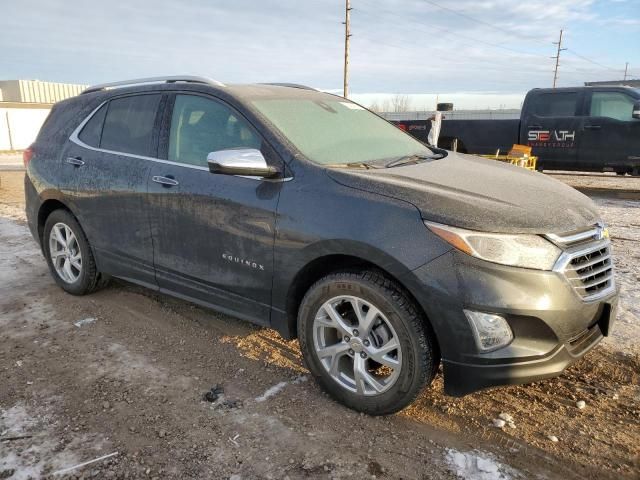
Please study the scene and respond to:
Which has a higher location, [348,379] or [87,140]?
[87,140]

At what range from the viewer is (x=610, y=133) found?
32.9 feet

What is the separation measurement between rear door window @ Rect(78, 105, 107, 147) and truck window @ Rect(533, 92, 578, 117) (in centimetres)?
933

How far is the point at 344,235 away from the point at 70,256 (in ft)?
9.93

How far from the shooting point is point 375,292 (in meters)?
2.61

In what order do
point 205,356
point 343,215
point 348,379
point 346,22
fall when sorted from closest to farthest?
point 343,215 < point 348,379 < point 205,356 < point 346,22

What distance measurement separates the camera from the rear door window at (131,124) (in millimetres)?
3775

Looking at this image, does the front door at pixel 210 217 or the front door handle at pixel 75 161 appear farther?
the front door handle at pixel 75 161

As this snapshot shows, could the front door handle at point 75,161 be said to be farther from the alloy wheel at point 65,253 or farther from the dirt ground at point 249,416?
the dirt ground at point 249,416

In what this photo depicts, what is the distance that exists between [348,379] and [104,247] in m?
2.37

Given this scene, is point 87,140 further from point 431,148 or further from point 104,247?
point 431,148

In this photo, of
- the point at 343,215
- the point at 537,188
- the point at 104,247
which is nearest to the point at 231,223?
the point at 343,215

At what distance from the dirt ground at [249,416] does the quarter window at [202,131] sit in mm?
1370

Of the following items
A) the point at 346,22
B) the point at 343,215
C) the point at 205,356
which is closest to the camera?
the point at 343,215

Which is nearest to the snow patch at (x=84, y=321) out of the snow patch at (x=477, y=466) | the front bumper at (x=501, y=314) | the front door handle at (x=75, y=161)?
the front door handle at (x=75, y=161)
